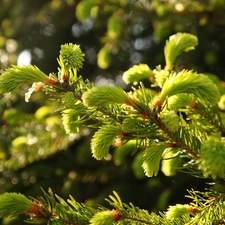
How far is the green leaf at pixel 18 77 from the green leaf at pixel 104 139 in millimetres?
173

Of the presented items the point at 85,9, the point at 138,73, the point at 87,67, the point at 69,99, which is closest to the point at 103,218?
the point at 69,99

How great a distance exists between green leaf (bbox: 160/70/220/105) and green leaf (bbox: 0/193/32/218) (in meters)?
0.40

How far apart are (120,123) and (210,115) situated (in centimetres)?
30

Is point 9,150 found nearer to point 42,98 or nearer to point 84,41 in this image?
point 42,98

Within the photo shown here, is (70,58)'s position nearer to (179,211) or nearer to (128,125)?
(128,125)

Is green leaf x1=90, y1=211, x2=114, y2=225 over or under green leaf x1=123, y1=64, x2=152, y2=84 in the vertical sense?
under

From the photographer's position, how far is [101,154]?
0.92 meters

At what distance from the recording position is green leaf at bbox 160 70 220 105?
0.83 metres

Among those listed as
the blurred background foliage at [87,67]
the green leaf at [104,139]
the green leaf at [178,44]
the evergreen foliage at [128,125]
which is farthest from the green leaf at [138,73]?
the blurred background foliage at [87,67]

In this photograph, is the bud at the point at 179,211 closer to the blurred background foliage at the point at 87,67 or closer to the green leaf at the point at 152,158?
the green leaf at the point at 152,158

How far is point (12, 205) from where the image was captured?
2.96ft

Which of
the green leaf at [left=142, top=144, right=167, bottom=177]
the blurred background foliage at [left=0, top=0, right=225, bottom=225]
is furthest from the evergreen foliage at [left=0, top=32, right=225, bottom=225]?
the blurred background foliage at [left=0, top=0, right=225, bottom=225]

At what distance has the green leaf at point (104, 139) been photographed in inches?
35.9

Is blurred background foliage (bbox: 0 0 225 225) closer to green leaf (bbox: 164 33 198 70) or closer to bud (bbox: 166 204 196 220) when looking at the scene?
green leaf (bbox: 164 33 198 70)
